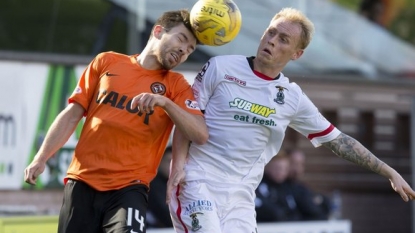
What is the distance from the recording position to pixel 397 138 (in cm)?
1602

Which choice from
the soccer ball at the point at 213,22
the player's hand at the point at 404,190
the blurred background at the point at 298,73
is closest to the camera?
the soccer ball at the point at 213,22

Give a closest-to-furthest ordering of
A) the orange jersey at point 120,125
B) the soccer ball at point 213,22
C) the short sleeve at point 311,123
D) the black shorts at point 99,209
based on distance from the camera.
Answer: the black shorts at point 99,209 < the orange jersey at point 120,125 < the soccer ball at point 213,22 < the short sleeve at point 311,123

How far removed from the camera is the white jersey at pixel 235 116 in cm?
648

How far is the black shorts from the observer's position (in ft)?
20.2

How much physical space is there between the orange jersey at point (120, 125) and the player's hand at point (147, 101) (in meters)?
0.34

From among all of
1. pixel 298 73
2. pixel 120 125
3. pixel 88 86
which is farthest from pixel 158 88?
pixel 298 73

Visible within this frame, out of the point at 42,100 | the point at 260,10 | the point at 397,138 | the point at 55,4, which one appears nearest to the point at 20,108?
the point at 42,100

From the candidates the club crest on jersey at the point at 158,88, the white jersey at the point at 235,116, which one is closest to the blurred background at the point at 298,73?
the white jersey at the point at 235,116

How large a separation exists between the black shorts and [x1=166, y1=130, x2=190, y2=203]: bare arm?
205mm

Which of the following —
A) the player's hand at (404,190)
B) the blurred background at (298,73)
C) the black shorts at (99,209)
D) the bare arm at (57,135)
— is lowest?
the blurred background at (298,73)

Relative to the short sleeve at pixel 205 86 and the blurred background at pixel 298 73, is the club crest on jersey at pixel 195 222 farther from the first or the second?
the blurred background at pixel 298 73

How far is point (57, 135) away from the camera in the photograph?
6.40 metres

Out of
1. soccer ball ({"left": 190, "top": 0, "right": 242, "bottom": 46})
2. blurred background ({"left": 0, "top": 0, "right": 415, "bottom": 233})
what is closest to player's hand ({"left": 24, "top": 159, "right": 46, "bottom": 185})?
soccer ball ({"left": 190, "top": 0, "right": 242, "bottom": 46})

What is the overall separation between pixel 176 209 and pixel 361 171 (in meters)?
9.54
